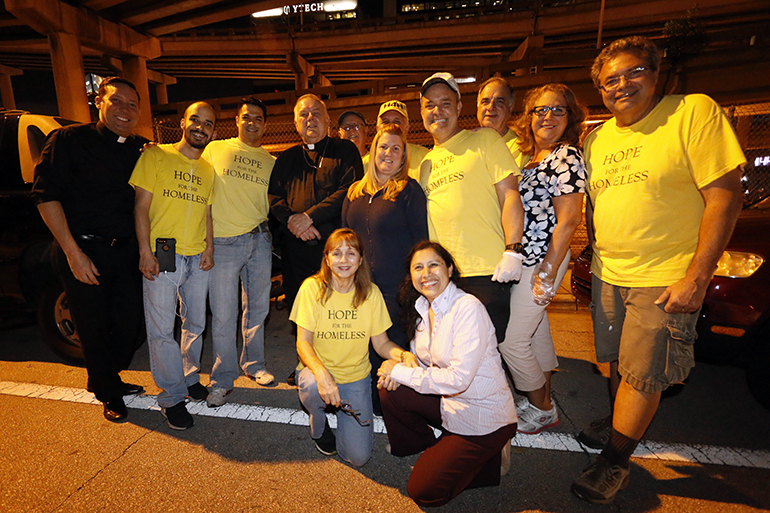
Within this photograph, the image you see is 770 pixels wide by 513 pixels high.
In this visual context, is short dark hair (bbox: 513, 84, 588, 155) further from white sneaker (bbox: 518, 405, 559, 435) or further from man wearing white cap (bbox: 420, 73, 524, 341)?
white sneaker (bbox: 518, 405, 559, 435)

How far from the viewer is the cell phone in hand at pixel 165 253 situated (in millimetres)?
2695

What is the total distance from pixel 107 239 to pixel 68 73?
18.6 m

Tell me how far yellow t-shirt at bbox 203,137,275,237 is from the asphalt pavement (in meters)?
1.40

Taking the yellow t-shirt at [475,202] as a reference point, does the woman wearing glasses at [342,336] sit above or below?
below

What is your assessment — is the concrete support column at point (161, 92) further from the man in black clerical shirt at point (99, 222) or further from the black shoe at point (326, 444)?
the black shoe at point (326, 444)

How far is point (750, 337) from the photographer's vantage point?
103 inches

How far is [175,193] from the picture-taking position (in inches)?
109

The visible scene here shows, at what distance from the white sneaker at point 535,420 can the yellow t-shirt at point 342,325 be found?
1.13m

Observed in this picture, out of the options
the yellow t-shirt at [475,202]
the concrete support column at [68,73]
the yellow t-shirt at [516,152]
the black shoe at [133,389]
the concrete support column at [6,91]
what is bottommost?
the black shoe at [133,389]

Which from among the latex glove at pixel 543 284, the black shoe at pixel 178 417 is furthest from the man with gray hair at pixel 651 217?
the black shoe at pixel 178 417

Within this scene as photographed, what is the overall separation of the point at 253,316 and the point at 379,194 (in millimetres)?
1681

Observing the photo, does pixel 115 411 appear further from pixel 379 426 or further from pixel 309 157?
pixel 309 157

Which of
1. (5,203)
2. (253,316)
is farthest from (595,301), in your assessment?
(5,203)

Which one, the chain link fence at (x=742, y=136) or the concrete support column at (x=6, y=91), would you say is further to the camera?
Result: the concrete support column at (x=6, y=91)
